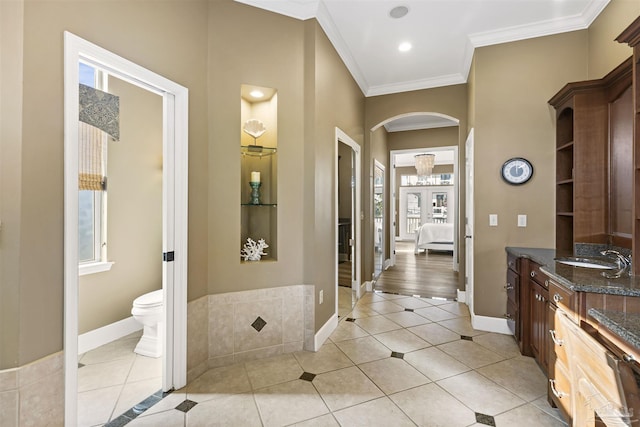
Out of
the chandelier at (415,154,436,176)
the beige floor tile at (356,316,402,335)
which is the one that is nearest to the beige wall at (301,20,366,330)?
the beige floor tile at (356,316,402,335)

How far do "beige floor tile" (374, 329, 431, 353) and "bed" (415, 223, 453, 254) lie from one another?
5.50 metres

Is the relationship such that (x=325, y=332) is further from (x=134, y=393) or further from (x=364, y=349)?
(x=134, y=393)

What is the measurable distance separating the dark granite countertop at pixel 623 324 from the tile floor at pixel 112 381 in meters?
2.61

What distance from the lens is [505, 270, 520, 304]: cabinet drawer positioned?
9.16ft

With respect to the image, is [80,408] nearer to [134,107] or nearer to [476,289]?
[134,107]

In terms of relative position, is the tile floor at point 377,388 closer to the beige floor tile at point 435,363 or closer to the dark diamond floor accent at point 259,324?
the beige floor tile at point 435,363

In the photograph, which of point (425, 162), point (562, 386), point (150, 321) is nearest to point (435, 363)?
point (562, 386)

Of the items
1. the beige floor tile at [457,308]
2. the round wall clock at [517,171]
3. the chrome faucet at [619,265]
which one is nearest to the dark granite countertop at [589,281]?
the chrome faucet at [619,265]

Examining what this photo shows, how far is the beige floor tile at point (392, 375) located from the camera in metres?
2.21

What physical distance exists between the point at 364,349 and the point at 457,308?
1.77 m

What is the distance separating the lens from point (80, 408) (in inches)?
75.5

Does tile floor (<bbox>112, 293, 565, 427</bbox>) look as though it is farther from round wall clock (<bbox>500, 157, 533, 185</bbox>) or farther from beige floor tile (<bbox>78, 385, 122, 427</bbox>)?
round wall clock (<bbox>500, 157, 533, 185</bbox>)

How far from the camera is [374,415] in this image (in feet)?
6.21

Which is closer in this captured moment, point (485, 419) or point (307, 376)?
point (485, 419)
